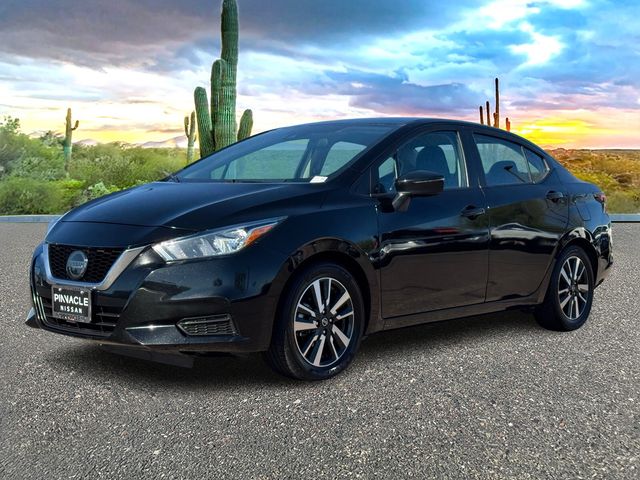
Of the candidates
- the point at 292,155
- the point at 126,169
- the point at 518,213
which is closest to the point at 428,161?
the point at 518,213

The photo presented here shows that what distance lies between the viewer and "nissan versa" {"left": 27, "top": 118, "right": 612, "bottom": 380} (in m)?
4.64

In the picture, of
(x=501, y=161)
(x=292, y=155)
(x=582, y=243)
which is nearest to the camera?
(x=292, y=155)

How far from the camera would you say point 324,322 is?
5035 mm

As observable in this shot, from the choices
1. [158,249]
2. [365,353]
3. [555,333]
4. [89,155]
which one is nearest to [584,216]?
[555,333]

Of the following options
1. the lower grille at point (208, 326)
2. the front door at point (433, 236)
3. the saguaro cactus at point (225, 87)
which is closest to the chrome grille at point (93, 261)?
the lower grille at point (208, 326)

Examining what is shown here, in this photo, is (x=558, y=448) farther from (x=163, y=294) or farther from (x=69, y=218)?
(x=69, y=218)

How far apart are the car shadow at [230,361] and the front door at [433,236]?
0.51 m

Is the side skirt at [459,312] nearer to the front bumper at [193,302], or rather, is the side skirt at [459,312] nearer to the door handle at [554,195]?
the door handle at [554,195]

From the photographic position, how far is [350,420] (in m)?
4.36

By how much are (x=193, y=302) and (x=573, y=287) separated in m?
3.58

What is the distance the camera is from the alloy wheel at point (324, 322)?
4.94m

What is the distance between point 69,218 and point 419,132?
243 cm

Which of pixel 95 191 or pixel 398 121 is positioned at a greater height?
pixel 398 121

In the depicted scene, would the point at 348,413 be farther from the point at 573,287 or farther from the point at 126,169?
the point at 126,169
